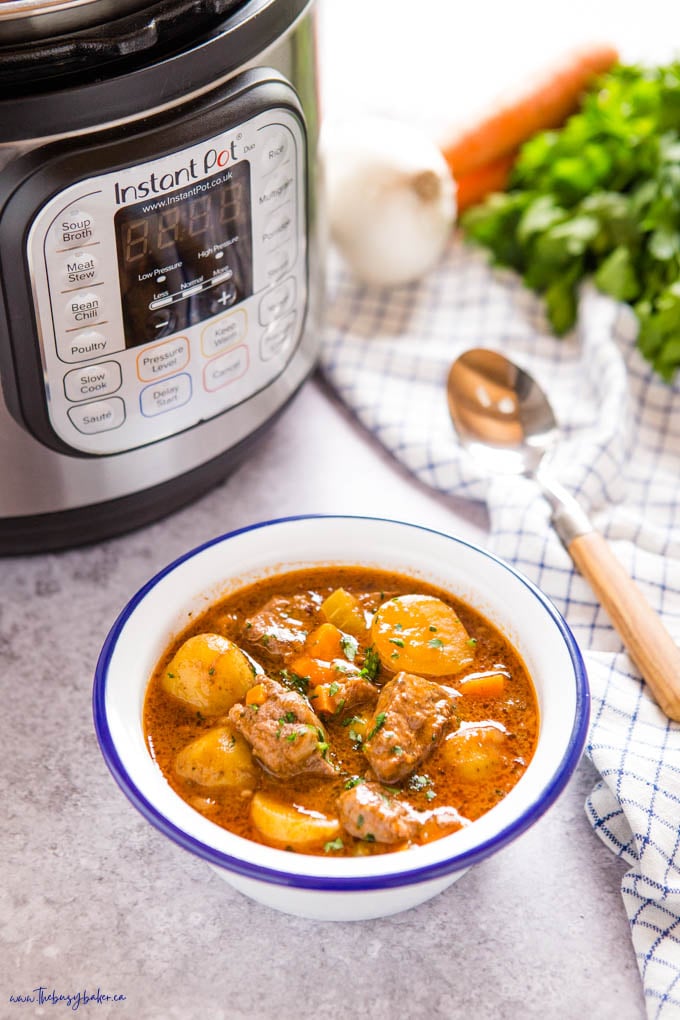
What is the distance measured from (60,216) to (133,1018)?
654 mm

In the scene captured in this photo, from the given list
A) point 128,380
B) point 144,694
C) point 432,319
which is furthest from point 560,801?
point 432,319

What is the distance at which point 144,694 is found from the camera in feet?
3.34

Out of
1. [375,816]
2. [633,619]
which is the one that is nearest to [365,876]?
[375,816]

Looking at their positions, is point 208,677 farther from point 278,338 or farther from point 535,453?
point 535,453

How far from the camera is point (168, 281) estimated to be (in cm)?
110

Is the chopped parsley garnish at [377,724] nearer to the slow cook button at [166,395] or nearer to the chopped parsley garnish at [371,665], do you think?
the chopped parsley garnish at [371,665]

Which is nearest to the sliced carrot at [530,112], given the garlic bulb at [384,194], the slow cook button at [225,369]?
the garlic bulb at [384,194]

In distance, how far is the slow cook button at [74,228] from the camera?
1.00 m

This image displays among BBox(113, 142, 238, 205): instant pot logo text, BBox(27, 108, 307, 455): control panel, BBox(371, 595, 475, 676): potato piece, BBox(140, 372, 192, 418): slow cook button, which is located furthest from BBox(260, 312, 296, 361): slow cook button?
BBox(371, 595, 475, 676): potato piece

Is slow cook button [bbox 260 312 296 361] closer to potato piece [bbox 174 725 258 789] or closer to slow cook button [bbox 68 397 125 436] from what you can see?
slow cook button [bbox 68 397 125 436]

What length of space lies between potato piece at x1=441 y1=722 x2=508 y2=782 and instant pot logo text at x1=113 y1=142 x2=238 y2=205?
0.53 metres

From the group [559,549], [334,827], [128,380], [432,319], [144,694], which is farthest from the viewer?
[432,319]

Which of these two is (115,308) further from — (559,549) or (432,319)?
(432,319)

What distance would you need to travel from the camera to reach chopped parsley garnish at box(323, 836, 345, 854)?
0.89 m
